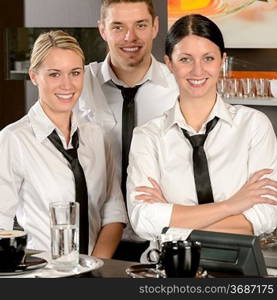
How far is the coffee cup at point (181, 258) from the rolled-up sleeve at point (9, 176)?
112 cm

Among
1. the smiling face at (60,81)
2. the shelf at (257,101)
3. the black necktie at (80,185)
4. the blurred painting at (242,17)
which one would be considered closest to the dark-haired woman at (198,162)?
the black necktie at (80,185)

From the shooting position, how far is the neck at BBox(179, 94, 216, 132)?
2904 mm

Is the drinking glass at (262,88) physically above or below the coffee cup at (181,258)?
above

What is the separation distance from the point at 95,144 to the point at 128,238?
53 cm

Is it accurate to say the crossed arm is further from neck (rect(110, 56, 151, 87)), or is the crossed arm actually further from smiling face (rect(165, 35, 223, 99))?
neck (rect(110, 56, 151, 87))

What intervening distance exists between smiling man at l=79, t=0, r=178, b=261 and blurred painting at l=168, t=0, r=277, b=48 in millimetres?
676

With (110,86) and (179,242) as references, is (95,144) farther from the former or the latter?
(179,242)

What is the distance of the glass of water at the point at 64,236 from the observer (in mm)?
2162

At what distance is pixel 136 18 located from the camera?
3.49 m

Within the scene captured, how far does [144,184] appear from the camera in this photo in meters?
2.83

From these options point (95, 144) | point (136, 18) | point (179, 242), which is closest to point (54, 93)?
point (95, 144)

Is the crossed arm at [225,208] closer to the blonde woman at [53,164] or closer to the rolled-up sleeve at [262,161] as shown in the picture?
the rolled-up sleeve at [262,161]

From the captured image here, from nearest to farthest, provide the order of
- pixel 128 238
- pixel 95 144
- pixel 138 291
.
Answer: pixel 138 291 < pixel 95 144 < pixel 128 238

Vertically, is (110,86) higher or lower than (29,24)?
lower
